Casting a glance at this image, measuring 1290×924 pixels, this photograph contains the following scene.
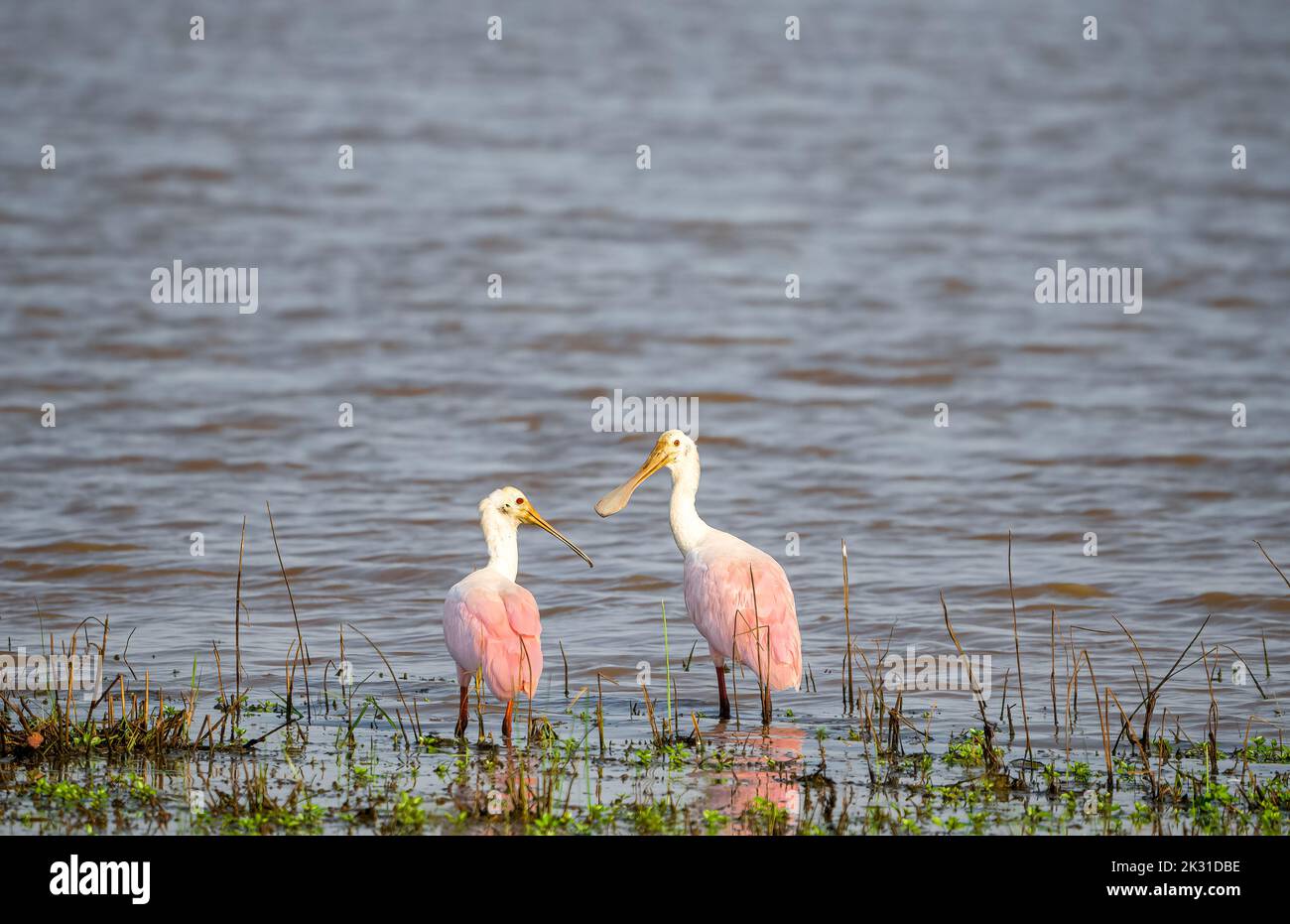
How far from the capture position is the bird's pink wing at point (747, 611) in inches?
343

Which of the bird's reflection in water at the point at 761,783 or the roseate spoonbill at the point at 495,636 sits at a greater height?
the roseate spoonbill at the point at 495,636

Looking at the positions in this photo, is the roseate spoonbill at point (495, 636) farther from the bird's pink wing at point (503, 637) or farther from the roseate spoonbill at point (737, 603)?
the roseate spoonbill at point (737, 603)

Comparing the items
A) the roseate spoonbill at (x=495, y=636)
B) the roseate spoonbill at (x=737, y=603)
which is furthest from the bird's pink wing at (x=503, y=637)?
the roseate spoonbill at (x=737, y=603)

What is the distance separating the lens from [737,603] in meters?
9.01

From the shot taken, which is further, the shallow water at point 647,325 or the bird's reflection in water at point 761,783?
the shallow water at point 647,325

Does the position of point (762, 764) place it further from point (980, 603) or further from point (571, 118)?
point (571, 118)

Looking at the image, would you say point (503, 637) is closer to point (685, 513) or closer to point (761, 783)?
point (761, 783)

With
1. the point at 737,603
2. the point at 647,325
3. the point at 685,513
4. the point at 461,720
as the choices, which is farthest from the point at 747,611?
the point at 647,325

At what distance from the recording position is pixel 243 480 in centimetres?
1525

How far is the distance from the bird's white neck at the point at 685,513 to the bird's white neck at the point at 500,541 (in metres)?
1.05

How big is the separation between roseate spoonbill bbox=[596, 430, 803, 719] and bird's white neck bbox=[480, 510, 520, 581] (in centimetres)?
95

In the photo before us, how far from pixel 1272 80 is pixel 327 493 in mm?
23042

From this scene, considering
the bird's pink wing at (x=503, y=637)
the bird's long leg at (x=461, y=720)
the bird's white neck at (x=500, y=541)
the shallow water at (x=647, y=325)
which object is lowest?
the bird's long leg at (x=461, y=720)
